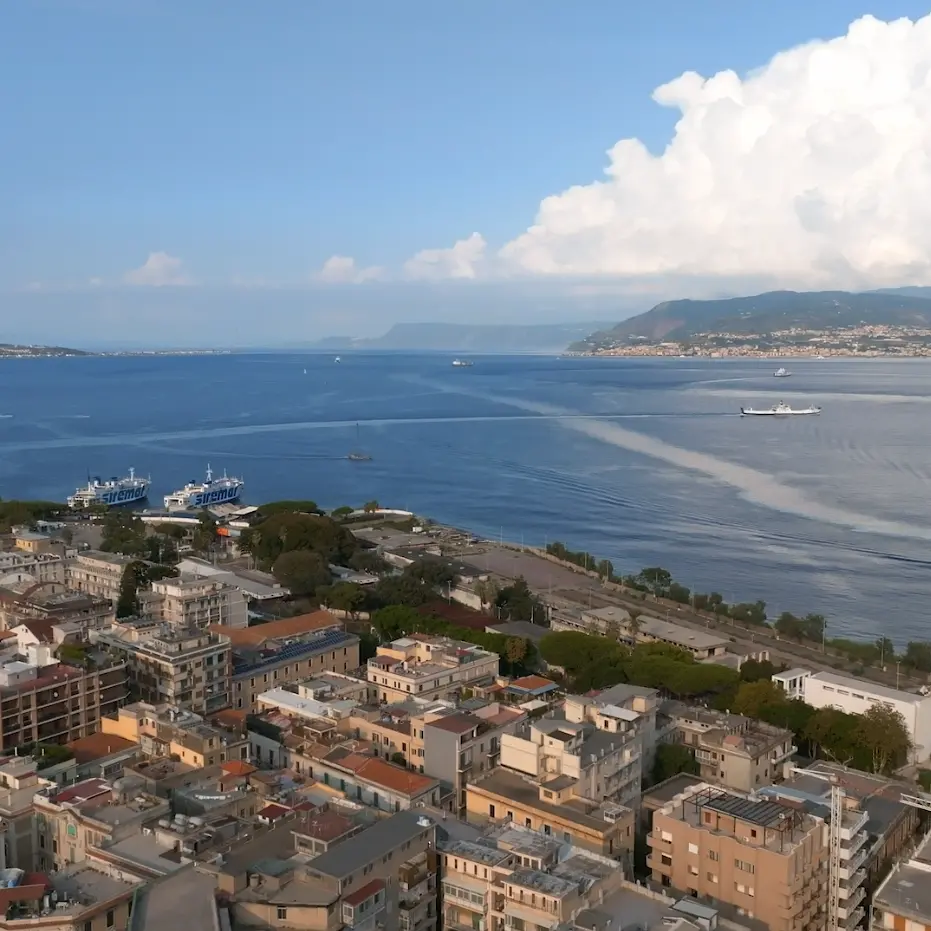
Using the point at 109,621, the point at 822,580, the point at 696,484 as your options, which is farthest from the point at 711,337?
the point at 109,621

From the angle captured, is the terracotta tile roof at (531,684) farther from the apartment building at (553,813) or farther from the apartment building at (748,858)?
the apartment building at (748,858)

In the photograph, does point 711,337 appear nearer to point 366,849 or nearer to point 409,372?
point 409,372

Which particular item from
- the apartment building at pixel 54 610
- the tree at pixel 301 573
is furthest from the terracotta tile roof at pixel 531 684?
the tree at pixel 301 573

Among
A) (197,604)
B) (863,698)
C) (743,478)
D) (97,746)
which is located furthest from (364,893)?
(743,478)

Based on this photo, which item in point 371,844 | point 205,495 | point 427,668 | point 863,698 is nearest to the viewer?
point 371,844

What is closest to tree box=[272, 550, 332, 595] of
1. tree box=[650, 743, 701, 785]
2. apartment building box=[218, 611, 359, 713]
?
apartment building box=[218, 611, 359, 713]

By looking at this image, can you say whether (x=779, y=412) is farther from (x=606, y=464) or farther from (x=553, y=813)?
(x=553, y=813)
